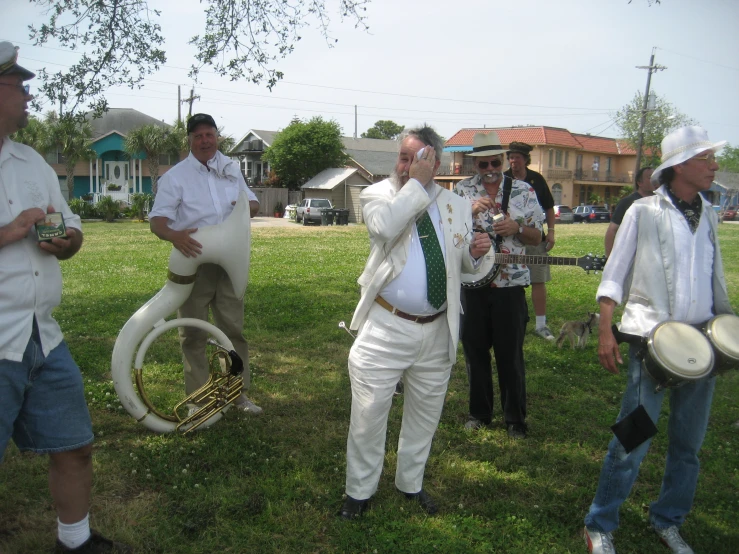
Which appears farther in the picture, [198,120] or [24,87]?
[198,120]

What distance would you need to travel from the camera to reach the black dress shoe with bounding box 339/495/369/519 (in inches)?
139

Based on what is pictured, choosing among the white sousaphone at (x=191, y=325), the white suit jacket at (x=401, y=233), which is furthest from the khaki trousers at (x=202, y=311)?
the white suit jacket at (x=401, y=233)

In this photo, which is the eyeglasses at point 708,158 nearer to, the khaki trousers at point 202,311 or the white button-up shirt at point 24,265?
the white button-up shirt at point 24,265

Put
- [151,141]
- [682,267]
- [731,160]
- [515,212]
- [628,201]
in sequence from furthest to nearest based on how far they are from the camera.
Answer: [731,160], [151,141], [628,201], [515,212], [682,267]

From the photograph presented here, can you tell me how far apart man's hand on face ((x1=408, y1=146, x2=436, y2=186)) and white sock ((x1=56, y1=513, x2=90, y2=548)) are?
2341mm

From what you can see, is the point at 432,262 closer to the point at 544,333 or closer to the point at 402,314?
the point at 402,314

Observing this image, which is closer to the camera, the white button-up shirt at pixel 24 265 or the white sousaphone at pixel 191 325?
the white button-up shirt at pixel 24 265

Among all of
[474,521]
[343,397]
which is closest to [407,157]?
[474,521]

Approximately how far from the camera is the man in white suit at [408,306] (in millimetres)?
3363

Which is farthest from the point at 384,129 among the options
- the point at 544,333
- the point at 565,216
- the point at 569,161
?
the point at 544,333

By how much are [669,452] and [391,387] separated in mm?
1498

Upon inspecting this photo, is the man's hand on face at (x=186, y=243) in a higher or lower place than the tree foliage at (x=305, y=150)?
lower

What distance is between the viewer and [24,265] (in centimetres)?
269

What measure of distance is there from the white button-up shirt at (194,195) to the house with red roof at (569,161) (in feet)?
148
